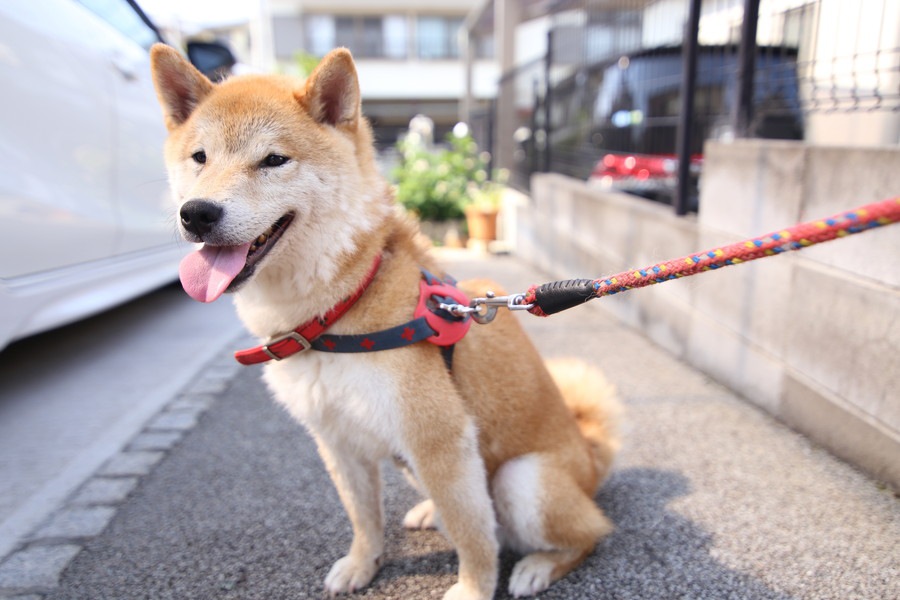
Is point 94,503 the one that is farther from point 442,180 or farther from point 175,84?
point 442,180

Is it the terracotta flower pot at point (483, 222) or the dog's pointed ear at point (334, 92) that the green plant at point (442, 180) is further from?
the dog's pointed ear at point (334, 92)

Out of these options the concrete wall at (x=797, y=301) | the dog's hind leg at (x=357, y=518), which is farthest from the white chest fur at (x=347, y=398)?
the concrete wall at (x=797, y=301)

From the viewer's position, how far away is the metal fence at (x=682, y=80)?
321 centimetres

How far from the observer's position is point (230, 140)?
1738 mm

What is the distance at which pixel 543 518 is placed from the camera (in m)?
1.90

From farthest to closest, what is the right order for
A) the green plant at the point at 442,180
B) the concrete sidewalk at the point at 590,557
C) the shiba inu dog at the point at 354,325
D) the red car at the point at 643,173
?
the green plant at the point at 442,180 < the red car at the point at 643,173 < the concrete sidewalk at the point at 590,557 < the shiba inu dog at the point at 354,325

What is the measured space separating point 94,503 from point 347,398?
1.40 metres

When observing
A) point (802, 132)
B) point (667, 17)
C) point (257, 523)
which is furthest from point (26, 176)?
point (802, 132)

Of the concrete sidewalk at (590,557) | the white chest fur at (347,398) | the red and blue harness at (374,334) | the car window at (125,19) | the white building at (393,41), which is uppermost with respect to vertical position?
the white building at (393,41)

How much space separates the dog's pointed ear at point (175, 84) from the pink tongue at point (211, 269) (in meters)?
0.55

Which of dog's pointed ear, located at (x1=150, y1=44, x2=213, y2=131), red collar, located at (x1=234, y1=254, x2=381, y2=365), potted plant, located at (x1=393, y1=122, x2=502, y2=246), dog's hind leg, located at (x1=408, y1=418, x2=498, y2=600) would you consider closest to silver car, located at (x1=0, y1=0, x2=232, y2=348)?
dog's pointed ear, located at (x1=150, y1=44, x2=213, y2=131)

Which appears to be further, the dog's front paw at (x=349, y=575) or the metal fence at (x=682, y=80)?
the metal fence at (x=682, y=80)

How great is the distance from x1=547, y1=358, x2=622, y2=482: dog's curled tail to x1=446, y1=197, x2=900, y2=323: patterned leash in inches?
27.5

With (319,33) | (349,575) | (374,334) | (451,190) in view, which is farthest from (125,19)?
(319,33)
